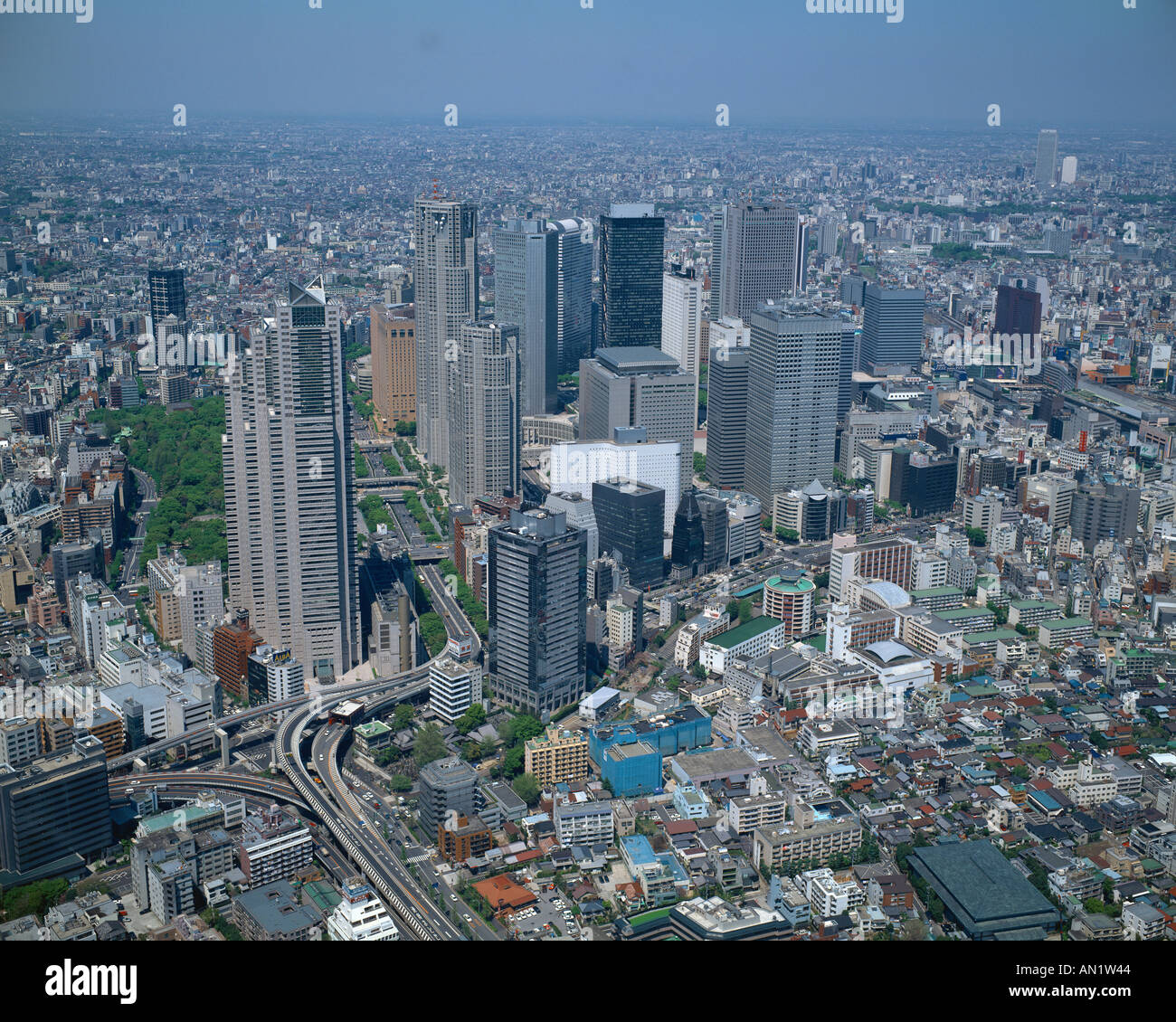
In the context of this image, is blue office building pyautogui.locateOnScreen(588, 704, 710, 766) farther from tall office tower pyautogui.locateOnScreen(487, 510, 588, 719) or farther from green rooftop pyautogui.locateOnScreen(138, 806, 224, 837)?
green rooftop pyautogui.locateOnScreen(138, 806, 224, 837)

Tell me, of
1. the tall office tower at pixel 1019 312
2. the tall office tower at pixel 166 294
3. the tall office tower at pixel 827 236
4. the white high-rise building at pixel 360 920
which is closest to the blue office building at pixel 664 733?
the white high-rise building at pixel 360 920

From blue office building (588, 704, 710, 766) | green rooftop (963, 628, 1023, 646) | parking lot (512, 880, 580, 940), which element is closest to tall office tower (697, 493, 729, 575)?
green rooftop (963, 628, 1023, 646)

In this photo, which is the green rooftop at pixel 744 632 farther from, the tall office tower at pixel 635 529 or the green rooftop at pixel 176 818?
the green rooftop at pixel 176 818

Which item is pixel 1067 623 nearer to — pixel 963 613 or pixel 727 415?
pixel 963 613

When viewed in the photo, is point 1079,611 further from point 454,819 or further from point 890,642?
point 454,819

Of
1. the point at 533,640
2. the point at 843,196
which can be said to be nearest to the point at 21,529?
the point at 533,640

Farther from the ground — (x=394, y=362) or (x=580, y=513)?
(x=394, y=362)

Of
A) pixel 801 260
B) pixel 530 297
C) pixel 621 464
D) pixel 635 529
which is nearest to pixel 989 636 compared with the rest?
pixel 635 529
